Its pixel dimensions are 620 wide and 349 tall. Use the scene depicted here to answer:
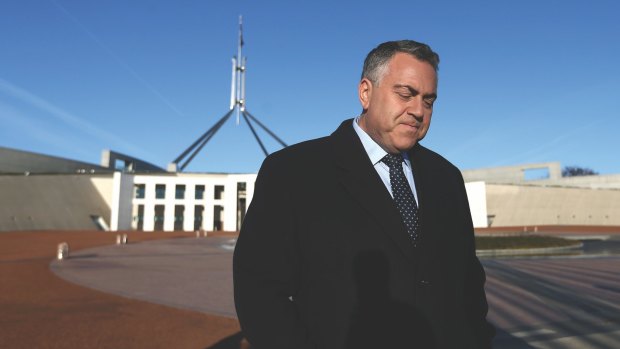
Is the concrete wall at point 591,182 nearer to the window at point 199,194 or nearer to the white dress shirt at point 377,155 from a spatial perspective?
the window at point 199,194

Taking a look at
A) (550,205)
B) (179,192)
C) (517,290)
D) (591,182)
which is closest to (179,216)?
(179,192)

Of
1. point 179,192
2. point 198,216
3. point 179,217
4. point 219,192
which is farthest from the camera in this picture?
point 219,192

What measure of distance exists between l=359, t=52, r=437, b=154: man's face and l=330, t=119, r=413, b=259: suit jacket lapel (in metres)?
0.16

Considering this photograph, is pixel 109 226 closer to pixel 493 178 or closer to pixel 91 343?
pixel 91 343

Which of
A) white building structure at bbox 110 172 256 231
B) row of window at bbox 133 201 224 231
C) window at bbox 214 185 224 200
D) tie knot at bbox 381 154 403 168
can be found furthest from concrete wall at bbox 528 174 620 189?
tie knot at bbox 381 154 403 168

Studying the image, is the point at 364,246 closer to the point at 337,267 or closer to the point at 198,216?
the point at 337,267

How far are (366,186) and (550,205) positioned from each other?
57.1 metres

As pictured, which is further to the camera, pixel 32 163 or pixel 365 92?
pixel 32 163

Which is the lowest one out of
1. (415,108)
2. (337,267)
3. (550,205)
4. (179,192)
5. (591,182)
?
(337,267)

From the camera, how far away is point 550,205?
5062 centimetres

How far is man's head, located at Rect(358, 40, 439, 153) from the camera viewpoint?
201 centimetres

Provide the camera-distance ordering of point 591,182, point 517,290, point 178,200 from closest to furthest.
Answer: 1. point 517,290
2. point 178,200
3. point 591,182

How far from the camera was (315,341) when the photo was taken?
1.80 m

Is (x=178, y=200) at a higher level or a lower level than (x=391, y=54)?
higher
